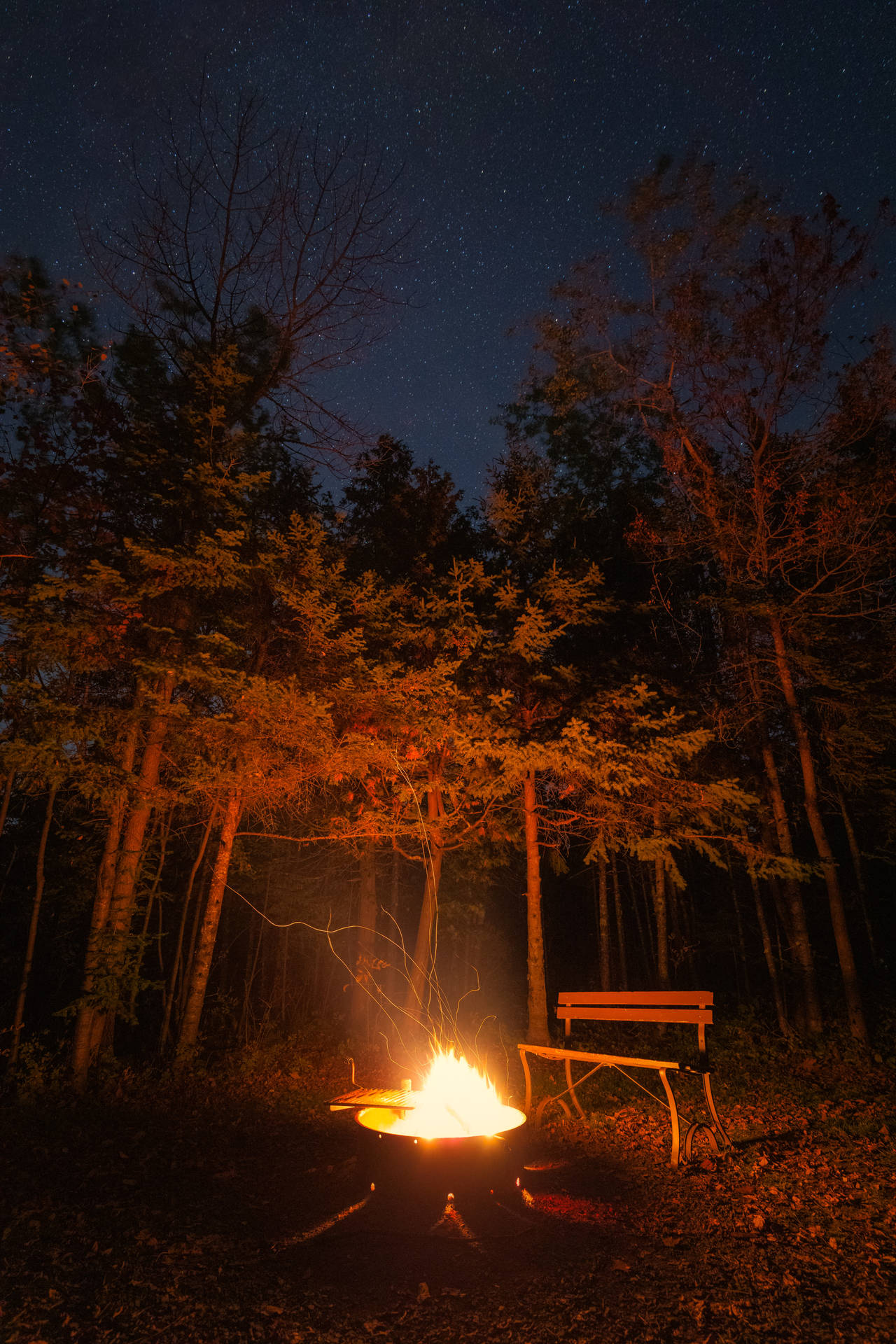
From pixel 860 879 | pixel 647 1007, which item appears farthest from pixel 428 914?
pixel 860 879

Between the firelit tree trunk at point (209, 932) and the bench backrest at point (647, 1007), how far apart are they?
4.89 metres

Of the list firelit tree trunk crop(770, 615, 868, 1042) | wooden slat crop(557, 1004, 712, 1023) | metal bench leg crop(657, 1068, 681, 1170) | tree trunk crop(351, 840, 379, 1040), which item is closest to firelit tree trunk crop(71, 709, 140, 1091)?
wooden slat crop(557, 1004, 712, 1023)

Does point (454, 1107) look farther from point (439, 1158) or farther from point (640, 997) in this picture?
point (640, 997)

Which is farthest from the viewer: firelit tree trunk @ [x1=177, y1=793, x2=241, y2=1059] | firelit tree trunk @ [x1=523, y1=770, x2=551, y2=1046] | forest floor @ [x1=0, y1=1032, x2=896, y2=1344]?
firelit tree trunk @ [x1=523, y1=770, x2=551, y2=1046]

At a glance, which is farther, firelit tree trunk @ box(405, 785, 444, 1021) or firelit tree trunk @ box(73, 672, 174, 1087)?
firelit tree trunk @ box(405, 785, 444, 1021)

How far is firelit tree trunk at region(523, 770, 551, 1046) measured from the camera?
33.7 feet

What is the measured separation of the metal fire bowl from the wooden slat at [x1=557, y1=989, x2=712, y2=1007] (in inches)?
90.4

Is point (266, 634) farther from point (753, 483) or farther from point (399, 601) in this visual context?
point (753, 483)

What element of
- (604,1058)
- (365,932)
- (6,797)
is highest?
(6,797)

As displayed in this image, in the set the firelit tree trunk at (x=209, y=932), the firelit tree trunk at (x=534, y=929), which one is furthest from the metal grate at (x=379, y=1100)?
the firelit tree trunk at (x=534, y=929)

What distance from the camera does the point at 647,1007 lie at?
7.05m

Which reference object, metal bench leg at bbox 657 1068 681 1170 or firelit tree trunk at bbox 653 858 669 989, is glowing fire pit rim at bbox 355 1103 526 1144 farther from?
→ firelit tree trunk at bbox 653 858 669 989

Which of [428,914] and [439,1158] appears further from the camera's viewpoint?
[428,914]

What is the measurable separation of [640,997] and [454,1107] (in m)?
2.44
